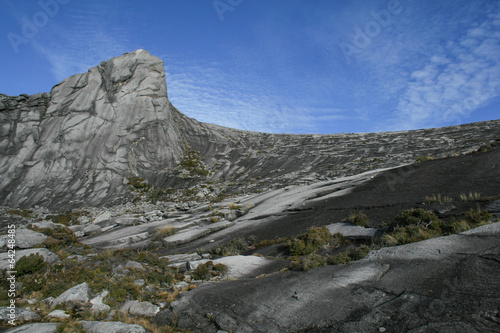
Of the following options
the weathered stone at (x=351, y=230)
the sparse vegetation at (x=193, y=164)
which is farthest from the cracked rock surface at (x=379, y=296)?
the sparse vegetation at (x=193, y=164)

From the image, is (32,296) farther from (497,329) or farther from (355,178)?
(355,178)

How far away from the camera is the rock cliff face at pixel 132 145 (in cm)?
4447

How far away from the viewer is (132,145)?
174ft

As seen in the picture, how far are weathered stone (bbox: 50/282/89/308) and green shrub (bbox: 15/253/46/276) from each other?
5.32 meters

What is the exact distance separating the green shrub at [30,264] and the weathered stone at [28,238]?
5.77 metres

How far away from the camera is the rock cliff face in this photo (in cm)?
4447

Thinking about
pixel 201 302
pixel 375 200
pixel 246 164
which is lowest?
pixel 201 302

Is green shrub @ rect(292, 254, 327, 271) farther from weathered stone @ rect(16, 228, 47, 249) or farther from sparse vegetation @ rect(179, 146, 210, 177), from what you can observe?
sparse vegetation @ rect(179, 146, 210, 177)

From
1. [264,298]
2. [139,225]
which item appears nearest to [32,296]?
[264,298]

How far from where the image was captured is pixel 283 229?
18.2 metres

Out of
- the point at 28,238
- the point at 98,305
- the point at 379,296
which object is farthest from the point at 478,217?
the point at 28,238

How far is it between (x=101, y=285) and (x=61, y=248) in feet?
39.0

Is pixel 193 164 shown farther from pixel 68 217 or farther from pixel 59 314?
pixel 59 314

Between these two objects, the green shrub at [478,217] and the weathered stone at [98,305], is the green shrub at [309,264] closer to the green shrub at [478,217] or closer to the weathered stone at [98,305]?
the green shrub at [478,217]
